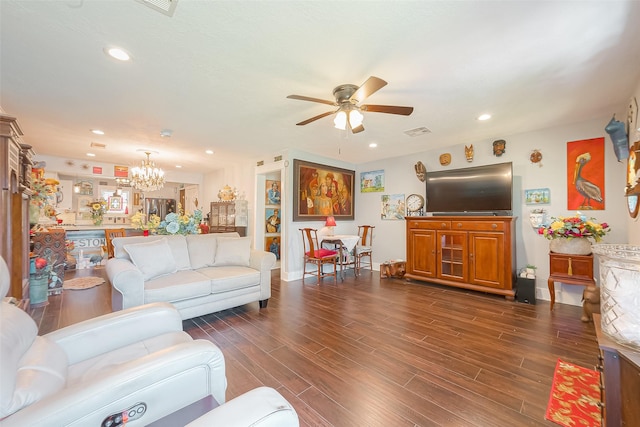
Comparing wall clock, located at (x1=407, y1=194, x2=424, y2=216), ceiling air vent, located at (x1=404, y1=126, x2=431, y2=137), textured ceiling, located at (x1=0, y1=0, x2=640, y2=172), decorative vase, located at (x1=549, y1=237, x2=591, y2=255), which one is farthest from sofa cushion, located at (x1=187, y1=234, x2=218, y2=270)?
decorative vase, located at (x1=549, y1=237, x2=591, y2=255)

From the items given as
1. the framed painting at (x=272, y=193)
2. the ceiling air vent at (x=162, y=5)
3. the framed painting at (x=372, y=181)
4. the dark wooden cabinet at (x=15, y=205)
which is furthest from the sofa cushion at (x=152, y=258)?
the framed painting at (x=372, y=181)

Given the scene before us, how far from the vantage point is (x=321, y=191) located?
5.39m

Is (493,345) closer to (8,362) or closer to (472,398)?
(472,398)

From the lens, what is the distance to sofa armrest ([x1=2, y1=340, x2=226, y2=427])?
725 mm

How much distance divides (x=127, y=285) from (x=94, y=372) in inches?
58.6

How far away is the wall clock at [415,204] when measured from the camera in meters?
4.93

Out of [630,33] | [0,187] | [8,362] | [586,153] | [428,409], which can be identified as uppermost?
[630,33]

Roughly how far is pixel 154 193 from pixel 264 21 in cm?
934

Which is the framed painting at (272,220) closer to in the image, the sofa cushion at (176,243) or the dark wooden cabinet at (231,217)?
the dark wooden cabinet at (231,217)

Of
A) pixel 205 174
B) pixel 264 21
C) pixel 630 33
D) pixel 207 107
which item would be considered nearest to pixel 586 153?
pixel 630 33

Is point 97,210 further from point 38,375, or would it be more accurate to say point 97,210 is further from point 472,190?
point 472,190

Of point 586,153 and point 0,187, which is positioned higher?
point 586,153

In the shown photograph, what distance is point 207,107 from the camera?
3.03 meters

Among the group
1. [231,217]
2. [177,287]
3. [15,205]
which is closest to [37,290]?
[15,205]
